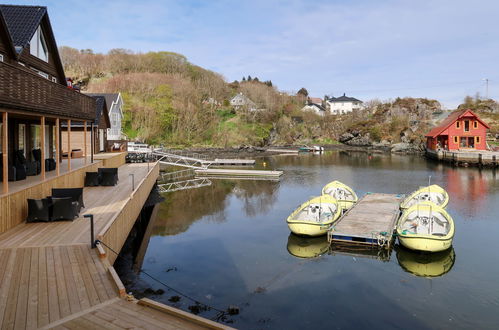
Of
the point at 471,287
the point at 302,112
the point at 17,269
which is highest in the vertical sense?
the point at 302,112

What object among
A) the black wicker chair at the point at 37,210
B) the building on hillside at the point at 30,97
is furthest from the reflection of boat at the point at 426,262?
the building on hillside at the point at 30,97

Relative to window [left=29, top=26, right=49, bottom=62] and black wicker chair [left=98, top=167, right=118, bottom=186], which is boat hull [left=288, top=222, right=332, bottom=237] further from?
window [left=29, top=26, right=49, bottom=62]

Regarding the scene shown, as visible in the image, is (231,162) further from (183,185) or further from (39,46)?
(39,46)

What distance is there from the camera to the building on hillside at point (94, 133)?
2966 cm

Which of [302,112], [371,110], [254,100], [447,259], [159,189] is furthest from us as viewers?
[371,110]

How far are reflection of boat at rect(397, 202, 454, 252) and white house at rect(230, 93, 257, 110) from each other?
69495mm

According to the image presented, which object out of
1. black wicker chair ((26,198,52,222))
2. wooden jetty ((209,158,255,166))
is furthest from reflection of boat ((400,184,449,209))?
wooden jetty ((209,158,255,166))

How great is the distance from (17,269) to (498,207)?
26083 millimetres

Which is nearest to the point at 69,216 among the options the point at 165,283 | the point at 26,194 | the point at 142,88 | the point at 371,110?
the point at 26,194

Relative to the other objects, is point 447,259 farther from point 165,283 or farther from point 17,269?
point 17,269

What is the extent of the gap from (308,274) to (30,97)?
34.7 feet

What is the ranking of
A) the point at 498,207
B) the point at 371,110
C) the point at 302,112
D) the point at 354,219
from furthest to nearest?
the point at 371,110
the point at 302,112
the point at 498,207
the point at 354,219

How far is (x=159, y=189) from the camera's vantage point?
29.9 metres

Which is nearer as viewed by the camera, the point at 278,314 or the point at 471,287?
the point at 278,314
